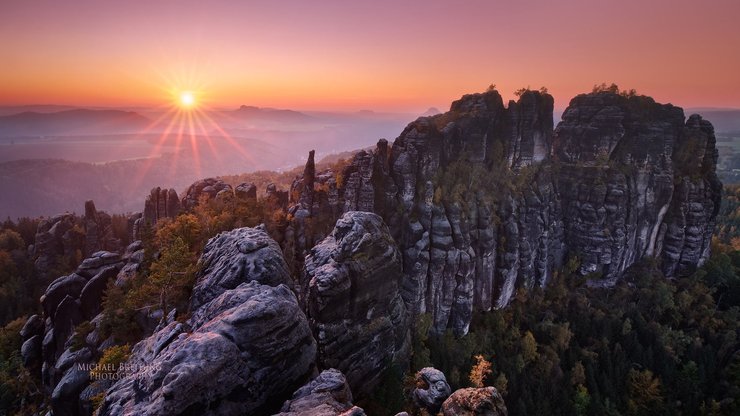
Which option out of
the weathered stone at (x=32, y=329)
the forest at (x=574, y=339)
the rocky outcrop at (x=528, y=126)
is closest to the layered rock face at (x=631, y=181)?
the forest at (x=574, y=339)

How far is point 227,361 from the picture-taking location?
55.5 feet

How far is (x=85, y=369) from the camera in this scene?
29.5m

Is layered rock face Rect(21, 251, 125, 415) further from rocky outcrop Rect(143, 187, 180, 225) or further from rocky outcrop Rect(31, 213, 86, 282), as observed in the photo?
rocky outcrop Rect(31, 213, 86, 282)

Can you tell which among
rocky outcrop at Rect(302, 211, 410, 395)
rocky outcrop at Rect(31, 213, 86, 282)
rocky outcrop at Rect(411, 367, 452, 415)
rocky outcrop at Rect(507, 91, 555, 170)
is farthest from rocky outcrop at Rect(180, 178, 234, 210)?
rocky outcrop at Rect(507, 91, 555, 170)

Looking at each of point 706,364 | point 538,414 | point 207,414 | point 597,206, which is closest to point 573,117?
point 597,206

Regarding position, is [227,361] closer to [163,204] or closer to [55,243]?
[163,204]

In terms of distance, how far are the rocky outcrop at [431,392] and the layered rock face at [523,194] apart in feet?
102

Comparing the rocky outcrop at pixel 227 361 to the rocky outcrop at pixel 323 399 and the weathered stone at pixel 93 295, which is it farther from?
the weathered stone at pixel 93 295

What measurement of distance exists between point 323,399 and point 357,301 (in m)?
13.0

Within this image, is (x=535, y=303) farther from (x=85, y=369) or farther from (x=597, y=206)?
(x=85, y=369)

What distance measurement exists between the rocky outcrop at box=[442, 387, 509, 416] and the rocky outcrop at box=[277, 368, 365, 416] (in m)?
6.62

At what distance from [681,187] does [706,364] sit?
36.5 metres

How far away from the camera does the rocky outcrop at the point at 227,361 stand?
15617mm

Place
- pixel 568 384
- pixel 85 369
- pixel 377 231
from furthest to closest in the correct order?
A: pixel 568 384, pixel 377 231, pixel 85 369
